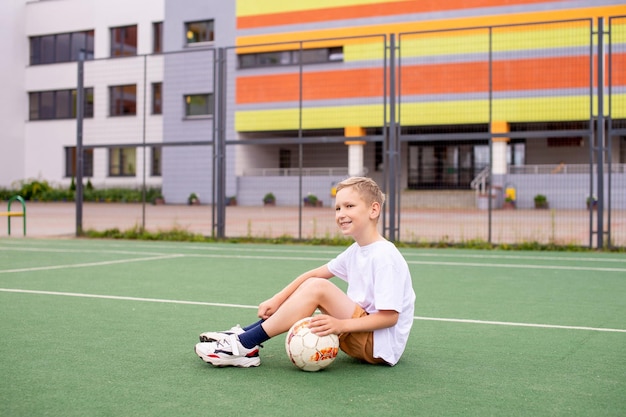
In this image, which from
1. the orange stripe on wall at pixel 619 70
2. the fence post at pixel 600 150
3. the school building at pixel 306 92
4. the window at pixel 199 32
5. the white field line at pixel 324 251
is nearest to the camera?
the white field line at pixel 324 251

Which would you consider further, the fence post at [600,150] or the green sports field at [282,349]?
the fence post at [600,150]

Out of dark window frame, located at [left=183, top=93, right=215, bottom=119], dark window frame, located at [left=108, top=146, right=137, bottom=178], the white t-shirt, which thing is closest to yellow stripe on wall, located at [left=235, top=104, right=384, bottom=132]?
dark window frame, located at [left=183, top=93, right=215, bottom=119]

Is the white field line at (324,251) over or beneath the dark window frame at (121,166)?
beneath

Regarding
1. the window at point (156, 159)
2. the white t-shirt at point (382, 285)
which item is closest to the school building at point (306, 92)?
the window at point (156, 159)

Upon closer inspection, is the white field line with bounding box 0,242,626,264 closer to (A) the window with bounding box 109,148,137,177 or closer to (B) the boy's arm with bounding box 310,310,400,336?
(B) the boy's arm with bounding box 310,310,400,336

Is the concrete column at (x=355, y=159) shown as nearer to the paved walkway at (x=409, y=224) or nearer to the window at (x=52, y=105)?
the paved walkway at (x=409, y=224)

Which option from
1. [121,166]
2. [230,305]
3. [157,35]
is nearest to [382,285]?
[230,305]

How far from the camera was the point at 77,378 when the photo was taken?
13.8ft

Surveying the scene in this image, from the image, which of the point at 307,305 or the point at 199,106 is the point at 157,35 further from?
the point at 307,305

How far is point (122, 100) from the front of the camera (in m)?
38.2

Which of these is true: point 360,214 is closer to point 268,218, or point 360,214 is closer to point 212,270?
point 212,270

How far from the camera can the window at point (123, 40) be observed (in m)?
40.4

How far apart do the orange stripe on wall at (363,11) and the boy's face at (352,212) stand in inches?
1104

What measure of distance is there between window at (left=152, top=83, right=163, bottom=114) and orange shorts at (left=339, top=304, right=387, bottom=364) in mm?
34772
